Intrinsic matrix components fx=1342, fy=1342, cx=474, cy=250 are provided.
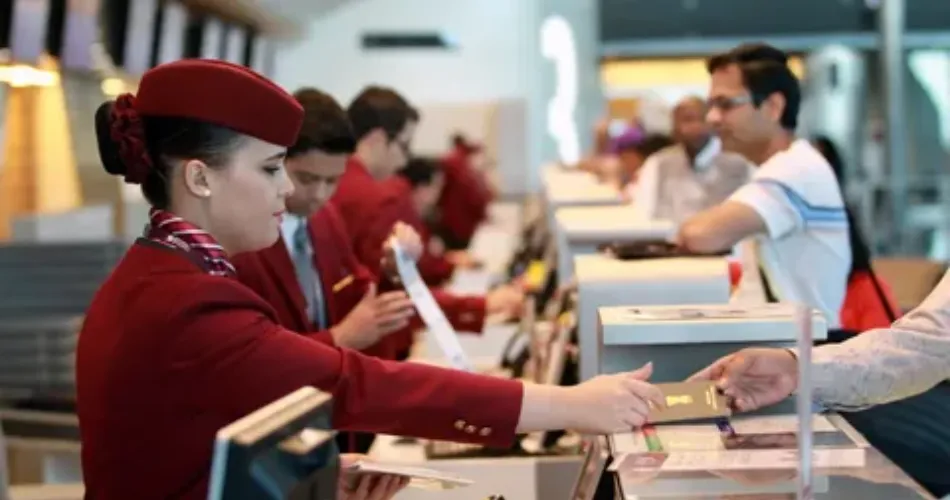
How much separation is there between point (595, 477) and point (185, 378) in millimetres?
624

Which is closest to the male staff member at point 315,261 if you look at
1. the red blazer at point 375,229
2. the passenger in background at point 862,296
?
the red blazer at point 375,229

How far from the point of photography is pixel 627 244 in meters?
3.16

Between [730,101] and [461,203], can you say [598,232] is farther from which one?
[461,203]

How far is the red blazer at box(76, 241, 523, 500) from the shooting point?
1792 millimetres

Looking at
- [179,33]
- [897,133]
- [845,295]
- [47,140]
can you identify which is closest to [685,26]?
[897,133]

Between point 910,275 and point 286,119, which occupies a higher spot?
point 286,119

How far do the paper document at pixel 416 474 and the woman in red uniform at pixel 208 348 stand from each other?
60mm

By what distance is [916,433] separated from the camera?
2299 millimetres

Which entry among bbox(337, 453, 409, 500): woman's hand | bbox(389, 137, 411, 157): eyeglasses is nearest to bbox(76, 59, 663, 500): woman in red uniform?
bbox(337, 453, 409, 500): woman's hand

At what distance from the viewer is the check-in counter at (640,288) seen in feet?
8.54

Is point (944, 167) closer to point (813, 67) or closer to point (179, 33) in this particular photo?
point (813, 67)

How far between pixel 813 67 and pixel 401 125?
9954 mm

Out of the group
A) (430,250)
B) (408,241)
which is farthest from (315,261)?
(430,250)

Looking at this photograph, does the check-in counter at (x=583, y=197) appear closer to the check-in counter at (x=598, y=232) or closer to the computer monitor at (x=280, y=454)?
the check-in counter at (x=598, y=232)
